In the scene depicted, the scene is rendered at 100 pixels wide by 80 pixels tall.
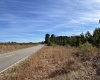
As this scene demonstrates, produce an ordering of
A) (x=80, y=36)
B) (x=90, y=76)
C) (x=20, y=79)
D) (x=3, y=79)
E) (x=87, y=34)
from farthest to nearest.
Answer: (x=80, y=36)
(x=87, y=34)
(x=3, y=79)
(x=20, y=79)
(x=90, y=76)

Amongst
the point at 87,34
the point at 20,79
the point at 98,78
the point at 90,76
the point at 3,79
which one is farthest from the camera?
the point at 87,34

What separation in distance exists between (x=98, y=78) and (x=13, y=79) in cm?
407

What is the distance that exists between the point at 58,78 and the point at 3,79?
302 cm

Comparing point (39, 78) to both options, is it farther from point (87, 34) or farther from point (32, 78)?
point (87, 34)

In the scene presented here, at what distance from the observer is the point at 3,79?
32.8 ft

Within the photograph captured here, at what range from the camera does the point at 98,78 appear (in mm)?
7617

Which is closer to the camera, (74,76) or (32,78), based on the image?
(74,76)

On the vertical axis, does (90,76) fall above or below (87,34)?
Answer: below

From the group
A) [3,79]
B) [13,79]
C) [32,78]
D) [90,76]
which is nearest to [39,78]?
[32,78]

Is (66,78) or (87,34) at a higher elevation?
(87,34)

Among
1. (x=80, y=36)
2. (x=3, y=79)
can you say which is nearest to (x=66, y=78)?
(x=3, y=79)

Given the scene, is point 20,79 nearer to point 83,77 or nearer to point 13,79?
point 13,79

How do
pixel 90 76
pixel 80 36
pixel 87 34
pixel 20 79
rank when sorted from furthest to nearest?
pixel 80 36 → pixel 87 34 → pixel 20 79 → pixel 90 76

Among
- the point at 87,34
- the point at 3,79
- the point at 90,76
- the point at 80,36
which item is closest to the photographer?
the point at 90,76
